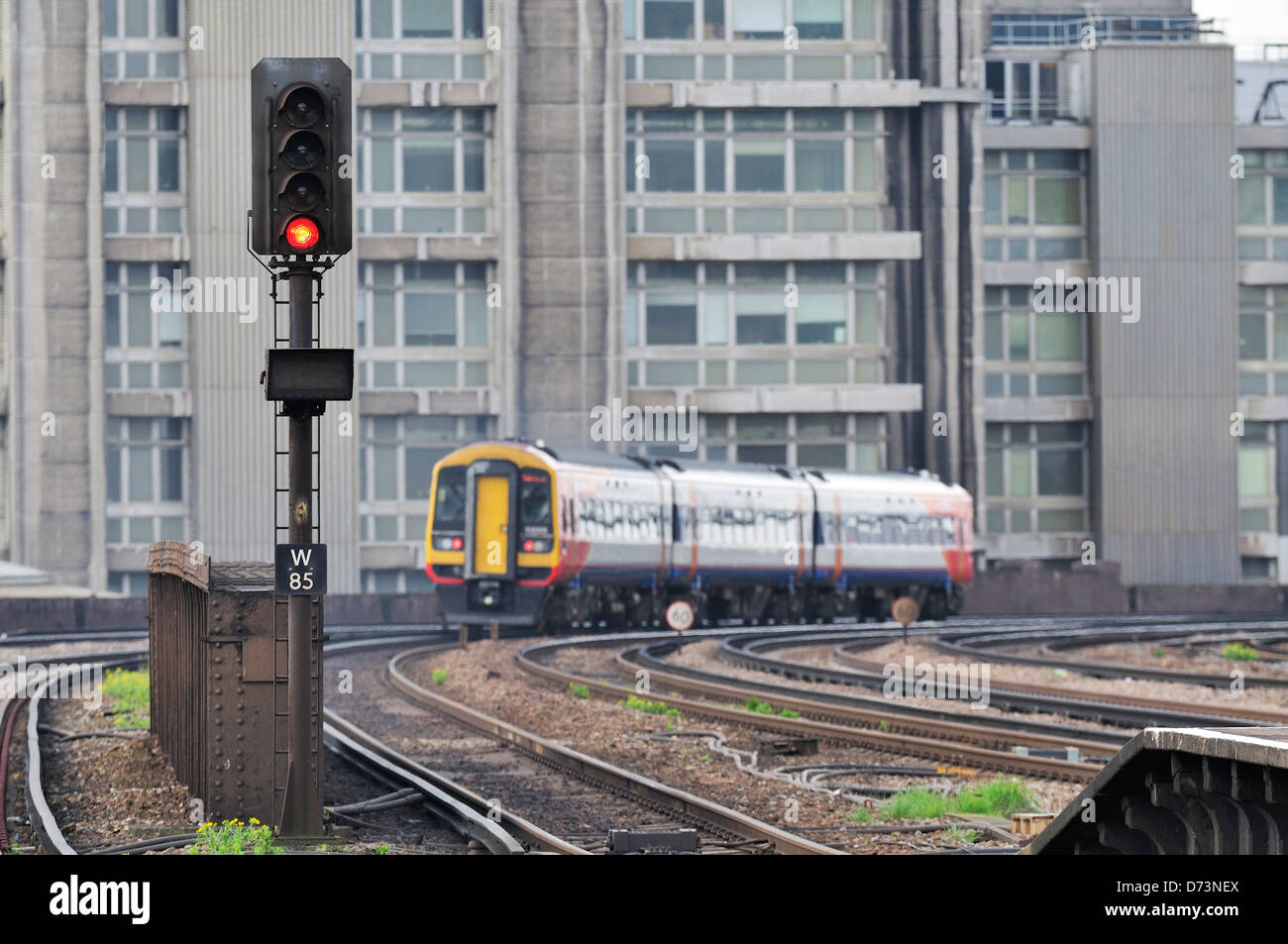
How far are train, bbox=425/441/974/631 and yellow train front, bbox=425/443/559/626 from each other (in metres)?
0.02

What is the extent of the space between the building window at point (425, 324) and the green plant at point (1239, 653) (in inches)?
793

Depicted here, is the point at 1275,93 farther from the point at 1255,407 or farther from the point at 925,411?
the point at 925,411

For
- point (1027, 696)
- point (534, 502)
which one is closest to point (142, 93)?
point (534, 502)

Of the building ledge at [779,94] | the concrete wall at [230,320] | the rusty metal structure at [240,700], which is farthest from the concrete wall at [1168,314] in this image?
the rusty metal structure at [240,700]

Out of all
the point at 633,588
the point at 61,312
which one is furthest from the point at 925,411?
the point at 61,312

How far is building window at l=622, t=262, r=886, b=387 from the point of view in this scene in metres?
47.4

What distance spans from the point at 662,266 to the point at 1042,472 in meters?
12.1

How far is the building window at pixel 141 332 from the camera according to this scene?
45.6 metres

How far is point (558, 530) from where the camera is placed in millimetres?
33812

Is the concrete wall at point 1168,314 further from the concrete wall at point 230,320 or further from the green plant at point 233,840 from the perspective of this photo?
the green plant at point 233,840

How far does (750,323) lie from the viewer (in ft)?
156

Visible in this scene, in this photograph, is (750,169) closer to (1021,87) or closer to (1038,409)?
(1038,409)

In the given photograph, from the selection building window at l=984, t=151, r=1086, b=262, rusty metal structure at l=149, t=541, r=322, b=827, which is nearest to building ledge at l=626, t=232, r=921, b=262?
building window at l=984, t=151, r=1086, b=262

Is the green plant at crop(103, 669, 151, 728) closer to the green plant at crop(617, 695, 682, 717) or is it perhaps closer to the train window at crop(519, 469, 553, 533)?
the green plant at crop(617, 695, 682, 717)
